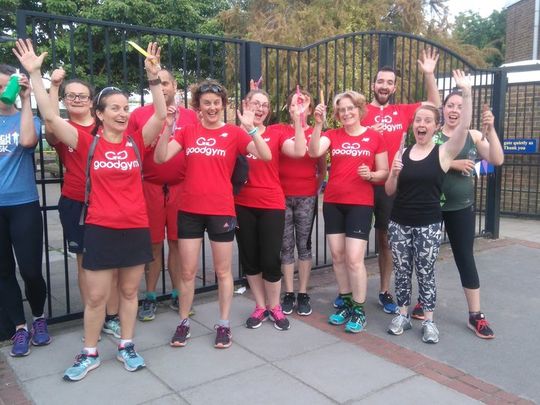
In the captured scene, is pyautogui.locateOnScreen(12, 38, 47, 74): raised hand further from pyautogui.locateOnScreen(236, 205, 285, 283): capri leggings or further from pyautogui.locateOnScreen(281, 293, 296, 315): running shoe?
pyautogui.locateOnScreen(281, 293, 296, 315): running shoe

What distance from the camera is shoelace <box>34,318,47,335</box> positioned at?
12.3 ft

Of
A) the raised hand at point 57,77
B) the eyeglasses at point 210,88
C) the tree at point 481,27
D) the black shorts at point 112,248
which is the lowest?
the black shorts at point 112,248

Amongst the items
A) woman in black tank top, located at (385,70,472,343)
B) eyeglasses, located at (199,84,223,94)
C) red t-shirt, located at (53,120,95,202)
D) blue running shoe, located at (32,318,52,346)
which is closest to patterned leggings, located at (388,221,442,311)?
woman in black tank top, located at (385,70,472,343)

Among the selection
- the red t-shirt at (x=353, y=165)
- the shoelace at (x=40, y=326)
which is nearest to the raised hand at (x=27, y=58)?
the shoelace at (x=40, y=326)

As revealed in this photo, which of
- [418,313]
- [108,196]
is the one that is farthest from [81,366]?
[418,313]

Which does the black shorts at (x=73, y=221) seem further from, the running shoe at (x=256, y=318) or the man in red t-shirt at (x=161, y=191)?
the running shoe at (x=256, y=318)

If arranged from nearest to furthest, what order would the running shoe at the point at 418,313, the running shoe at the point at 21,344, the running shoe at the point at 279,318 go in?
the running shoe at the point at 21,344 → the running shoe at the point at 279,318 → the running shoe at the point at 418,313

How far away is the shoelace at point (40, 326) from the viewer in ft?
12.3

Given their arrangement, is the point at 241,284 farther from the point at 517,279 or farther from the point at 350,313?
the point at 517,279

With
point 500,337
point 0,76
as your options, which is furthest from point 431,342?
point 0,76

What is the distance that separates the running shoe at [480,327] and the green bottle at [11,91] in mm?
3666

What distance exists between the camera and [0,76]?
335 cm

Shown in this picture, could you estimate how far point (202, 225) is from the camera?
12.0ft

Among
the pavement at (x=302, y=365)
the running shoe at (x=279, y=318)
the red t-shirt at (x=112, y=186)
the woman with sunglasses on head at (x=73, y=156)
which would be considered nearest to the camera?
the pavement at (x=302, y=365)
